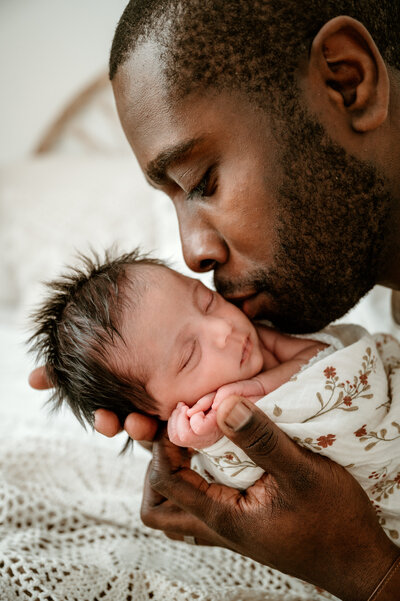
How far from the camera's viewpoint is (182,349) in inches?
53.8

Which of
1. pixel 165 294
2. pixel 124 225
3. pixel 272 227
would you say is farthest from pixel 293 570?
pixel 124 225

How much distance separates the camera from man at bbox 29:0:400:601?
4.01 ft

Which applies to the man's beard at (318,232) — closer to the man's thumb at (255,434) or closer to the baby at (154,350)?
the baby at (154,350)

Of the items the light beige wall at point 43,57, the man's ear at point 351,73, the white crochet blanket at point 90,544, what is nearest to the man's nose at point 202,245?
the man's ear at point 351,73

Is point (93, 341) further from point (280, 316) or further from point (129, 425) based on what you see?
point (280, 316)

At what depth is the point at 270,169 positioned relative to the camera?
4.54 ft

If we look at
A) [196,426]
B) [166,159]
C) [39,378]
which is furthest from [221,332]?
[39,378]

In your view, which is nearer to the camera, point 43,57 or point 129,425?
point 129,425

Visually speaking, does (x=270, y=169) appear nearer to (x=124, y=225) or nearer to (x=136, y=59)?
(x=136, y=59)

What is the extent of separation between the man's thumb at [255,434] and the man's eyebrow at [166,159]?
2.16 ft

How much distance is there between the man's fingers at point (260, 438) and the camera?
1080 mm

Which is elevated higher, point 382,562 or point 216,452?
point 216,452

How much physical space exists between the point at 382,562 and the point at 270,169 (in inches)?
38.8

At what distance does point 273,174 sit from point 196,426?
670mm
